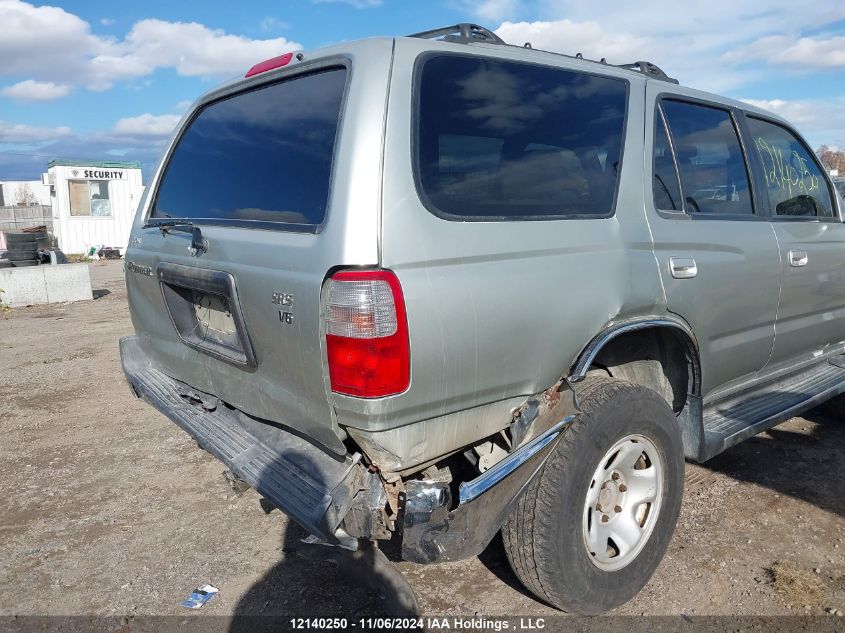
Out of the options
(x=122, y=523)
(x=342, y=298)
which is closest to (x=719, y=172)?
(x=342, y=298)

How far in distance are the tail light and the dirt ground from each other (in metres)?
1.24

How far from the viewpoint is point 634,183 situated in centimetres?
285

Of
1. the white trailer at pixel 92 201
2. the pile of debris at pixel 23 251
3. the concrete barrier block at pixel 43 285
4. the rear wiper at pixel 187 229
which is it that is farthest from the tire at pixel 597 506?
the white trailer at pixel 92 201

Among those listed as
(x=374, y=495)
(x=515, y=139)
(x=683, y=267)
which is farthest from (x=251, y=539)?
(x=683, y=267)

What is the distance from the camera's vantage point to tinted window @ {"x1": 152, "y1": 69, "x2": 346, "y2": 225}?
2.34 metres

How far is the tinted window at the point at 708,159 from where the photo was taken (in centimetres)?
319

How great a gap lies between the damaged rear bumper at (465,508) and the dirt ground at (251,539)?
73cm

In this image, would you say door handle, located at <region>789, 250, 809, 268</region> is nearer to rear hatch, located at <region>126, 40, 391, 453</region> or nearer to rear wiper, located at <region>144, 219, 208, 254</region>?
rear hatch, located at <region>126, 40, 391, 453</region>

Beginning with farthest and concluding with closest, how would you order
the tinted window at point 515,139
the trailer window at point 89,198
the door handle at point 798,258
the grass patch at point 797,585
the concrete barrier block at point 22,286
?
the trailer window at point 89,198
the concrete barrier block at point 22,286
the door handle at point 798,258
the grass patch at point 797,585
the tinted window at point 515,139

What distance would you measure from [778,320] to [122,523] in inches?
143

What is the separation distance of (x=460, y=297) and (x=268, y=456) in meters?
1.01

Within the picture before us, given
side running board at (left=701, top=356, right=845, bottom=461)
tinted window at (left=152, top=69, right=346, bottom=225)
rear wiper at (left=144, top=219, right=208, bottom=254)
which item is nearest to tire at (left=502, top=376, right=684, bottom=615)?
side running board at (left=701, top=356, right=845, bottom=461)

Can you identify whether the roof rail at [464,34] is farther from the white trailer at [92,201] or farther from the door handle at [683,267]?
the white trailer at [92,201]

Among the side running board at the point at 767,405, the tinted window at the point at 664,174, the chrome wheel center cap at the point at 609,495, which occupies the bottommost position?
the chrome wheel center cap at the point at 609,495
